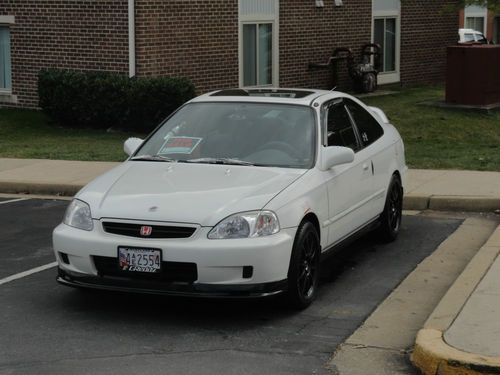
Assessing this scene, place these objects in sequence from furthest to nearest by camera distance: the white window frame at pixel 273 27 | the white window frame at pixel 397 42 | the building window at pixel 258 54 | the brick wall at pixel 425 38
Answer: the brick wall at pixel 425 38
the white window frame at pixel 397 42
the building window at pixel 258 54
the white window frame at pixel 273 27

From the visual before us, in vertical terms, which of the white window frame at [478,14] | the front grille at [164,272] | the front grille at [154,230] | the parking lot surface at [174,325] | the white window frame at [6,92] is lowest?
the parking lot surface at [174,325]

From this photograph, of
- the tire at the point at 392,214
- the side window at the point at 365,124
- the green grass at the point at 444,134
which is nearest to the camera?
the side window at the point at 365,124

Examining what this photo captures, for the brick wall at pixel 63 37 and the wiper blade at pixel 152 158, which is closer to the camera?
the wiper blade at pixel 152 158

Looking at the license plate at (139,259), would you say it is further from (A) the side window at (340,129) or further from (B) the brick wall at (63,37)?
(B) the brick wall at (63,37)

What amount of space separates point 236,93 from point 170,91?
28.3 ft

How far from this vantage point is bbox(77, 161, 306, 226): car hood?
273 inches

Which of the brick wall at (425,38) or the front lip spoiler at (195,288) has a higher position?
the brick wall at (425,38)

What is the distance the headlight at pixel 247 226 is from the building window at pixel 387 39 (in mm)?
19013

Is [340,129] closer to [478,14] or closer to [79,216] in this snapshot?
[79,216]

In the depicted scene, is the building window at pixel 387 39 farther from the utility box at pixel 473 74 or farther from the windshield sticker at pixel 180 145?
the windshield sticker at pixel 180 145

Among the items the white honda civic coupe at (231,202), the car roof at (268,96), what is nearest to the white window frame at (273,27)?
the white honda civic coupe at (231,202)

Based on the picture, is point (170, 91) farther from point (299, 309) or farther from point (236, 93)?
point (299, 309)

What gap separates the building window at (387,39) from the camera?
1003 inches

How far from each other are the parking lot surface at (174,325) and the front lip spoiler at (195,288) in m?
0.26
